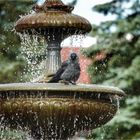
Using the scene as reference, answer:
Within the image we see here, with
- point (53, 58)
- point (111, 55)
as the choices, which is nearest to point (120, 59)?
point (111, 55)

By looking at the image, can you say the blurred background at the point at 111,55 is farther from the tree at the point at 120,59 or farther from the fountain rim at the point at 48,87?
the fountain rim at the point at 48,87

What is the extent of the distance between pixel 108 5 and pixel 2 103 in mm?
17568

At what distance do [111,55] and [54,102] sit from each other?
674 inches

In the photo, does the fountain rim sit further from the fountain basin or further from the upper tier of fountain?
the upper tier of fountain

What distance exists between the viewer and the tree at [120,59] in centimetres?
2488

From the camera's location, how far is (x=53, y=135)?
10.8 meters

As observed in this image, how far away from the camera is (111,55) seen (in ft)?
88.4

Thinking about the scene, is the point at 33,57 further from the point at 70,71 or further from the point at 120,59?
the point at 70,71

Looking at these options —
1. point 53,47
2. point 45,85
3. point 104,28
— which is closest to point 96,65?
point 104,28

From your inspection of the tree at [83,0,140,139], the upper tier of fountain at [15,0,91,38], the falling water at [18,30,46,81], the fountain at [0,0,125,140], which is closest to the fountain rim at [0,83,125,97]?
the fountain at [0,0,125,140]

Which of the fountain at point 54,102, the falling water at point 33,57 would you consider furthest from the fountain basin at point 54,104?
the falling water at point 33,57

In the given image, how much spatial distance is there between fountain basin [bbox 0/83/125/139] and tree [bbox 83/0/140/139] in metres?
13.9

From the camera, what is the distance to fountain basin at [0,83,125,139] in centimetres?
985

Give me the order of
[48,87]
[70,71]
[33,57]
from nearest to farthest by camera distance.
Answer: [48,87] → [70,71] → [33,57]
